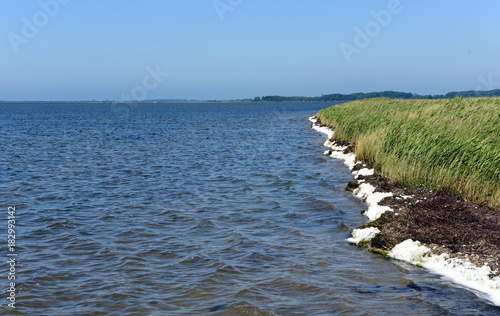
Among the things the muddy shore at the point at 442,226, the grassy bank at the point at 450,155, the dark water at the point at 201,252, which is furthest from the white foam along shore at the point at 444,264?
the grassy bank at the point at 450,155

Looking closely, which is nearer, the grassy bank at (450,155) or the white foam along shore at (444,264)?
the white foam along shore at (444,264)

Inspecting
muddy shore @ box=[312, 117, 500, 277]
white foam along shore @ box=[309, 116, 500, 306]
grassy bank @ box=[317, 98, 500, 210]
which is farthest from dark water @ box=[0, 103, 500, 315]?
grassy bank @ box=[317, 98, 500, 210]

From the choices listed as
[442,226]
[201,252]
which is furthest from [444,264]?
[201,252]

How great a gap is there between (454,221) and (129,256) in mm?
7774

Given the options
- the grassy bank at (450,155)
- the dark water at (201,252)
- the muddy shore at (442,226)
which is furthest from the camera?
the grassy bank at (450,155)

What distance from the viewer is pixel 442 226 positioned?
11.1m

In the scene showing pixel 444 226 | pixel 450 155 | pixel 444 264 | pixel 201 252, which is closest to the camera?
pixel 444 264

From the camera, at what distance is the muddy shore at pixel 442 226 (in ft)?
31.2

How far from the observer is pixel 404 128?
1880cm

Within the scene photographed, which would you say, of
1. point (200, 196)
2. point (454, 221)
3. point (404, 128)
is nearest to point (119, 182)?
point (200, 196)

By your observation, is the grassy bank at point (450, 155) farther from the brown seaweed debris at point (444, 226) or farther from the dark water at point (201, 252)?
the dark water at point (201, 252)

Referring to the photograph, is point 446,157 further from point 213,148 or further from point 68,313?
point 213,148

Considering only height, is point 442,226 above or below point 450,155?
below

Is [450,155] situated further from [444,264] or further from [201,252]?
[201,252]
